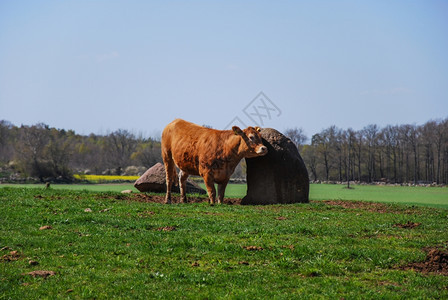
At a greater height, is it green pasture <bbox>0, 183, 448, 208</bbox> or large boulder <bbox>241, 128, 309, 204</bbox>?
large boulder <bbox>241, 128, 309, 204</bbox>

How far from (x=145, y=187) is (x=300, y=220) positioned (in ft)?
40.6

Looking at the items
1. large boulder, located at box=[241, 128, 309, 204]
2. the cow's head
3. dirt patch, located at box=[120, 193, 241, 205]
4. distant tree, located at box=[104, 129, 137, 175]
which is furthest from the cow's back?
distant tree, located at box=[104, 129, 137, 175]

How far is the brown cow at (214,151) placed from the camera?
1867 cm

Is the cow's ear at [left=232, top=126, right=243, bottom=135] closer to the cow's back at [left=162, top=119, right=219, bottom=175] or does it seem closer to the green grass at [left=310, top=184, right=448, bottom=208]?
the cow's back at [left=162, top=119, right=219, bottom=175]

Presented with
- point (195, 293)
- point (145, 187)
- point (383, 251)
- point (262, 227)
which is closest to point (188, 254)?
point (195, 293)

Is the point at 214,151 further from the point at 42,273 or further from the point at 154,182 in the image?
the point at 42,273

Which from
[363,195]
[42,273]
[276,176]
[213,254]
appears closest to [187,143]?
[276,176]

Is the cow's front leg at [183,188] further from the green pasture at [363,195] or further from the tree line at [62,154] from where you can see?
the tree line at [62,154]

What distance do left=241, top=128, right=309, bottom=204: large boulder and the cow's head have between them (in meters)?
1.31

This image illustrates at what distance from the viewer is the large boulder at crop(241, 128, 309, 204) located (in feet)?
64.7

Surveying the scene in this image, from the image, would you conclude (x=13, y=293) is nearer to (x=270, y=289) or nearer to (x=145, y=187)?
(x=270, y=289)

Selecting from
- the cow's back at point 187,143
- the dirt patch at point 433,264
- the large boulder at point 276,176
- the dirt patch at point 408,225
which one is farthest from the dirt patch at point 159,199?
the dirt patch at point 433,264

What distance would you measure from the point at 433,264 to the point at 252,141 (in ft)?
33.0

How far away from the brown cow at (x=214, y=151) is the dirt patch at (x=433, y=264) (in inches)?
368
